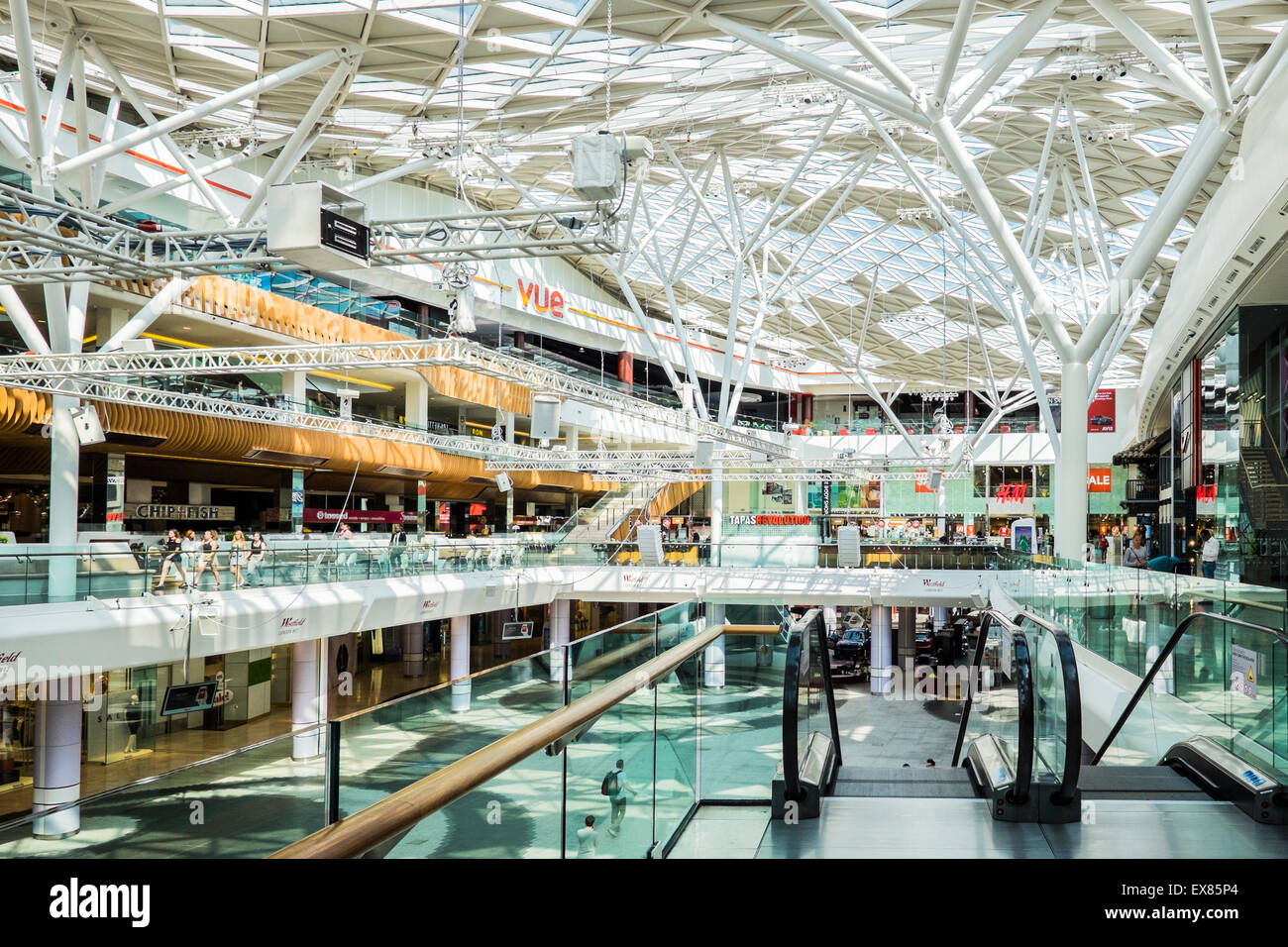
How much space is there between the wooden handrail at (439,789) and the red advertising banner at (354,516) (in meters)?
40.9

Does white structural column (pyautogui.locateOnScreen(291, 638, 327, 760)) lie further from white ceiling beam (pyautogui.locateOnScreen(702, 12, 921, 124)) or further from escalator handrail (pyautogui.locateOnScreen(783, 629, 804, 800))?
escalator handrail (pyautogui.locateOnScreen(783, 629, 804, 800))

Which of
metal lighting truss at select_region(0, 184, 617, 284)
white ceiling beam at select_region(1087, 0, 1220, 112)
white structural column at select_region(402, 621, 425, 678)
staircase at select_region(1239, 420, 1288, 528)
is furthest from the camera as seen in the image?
white structural column at select_region(402, 621, 425, 678)

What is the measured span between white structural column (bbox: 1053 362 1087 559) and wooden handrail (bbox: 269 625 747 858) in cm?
1788

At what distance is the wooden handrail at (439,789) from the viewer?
2359 millimetres

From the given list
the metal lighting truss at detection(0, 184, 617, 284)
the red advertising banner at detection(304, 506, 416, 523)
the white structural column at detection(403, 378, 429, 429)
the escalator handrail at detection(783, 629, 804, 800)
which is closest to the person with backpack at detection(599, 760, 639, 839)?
the escalator handrail at detection(783, 629, 804, 800)

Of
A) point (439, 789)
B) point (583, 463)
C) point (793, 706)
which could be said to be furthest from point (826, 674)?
point (583, 463)

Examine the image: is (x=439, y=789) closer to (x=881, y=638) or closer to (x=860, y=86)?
(x=860, y=86)

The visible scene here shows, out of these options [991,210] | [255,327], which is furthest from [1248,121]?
[255,327]

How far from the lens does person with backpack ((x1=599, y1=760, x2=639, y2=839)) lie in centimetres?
446

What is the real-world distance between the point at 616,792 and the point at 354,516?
1691 inches

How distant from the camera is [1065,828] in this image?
16.8 ft

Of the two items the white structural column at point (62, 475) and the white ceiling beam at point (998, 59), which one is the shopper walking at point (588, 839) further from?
the white structural column at point (62, 475)

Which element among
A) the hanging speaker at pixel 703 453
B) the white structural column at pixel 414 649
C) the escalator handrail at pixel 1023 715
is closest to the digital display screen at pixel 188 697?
the white structural column at pixel 414 649

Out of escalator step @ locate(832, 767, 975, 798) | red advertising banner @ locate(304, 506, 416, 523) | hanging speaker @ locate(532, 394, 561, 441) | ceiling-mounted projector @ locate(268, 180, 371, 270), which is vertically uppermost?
ceiling-mounted projector @ locate(268, 180, 371, 270)
